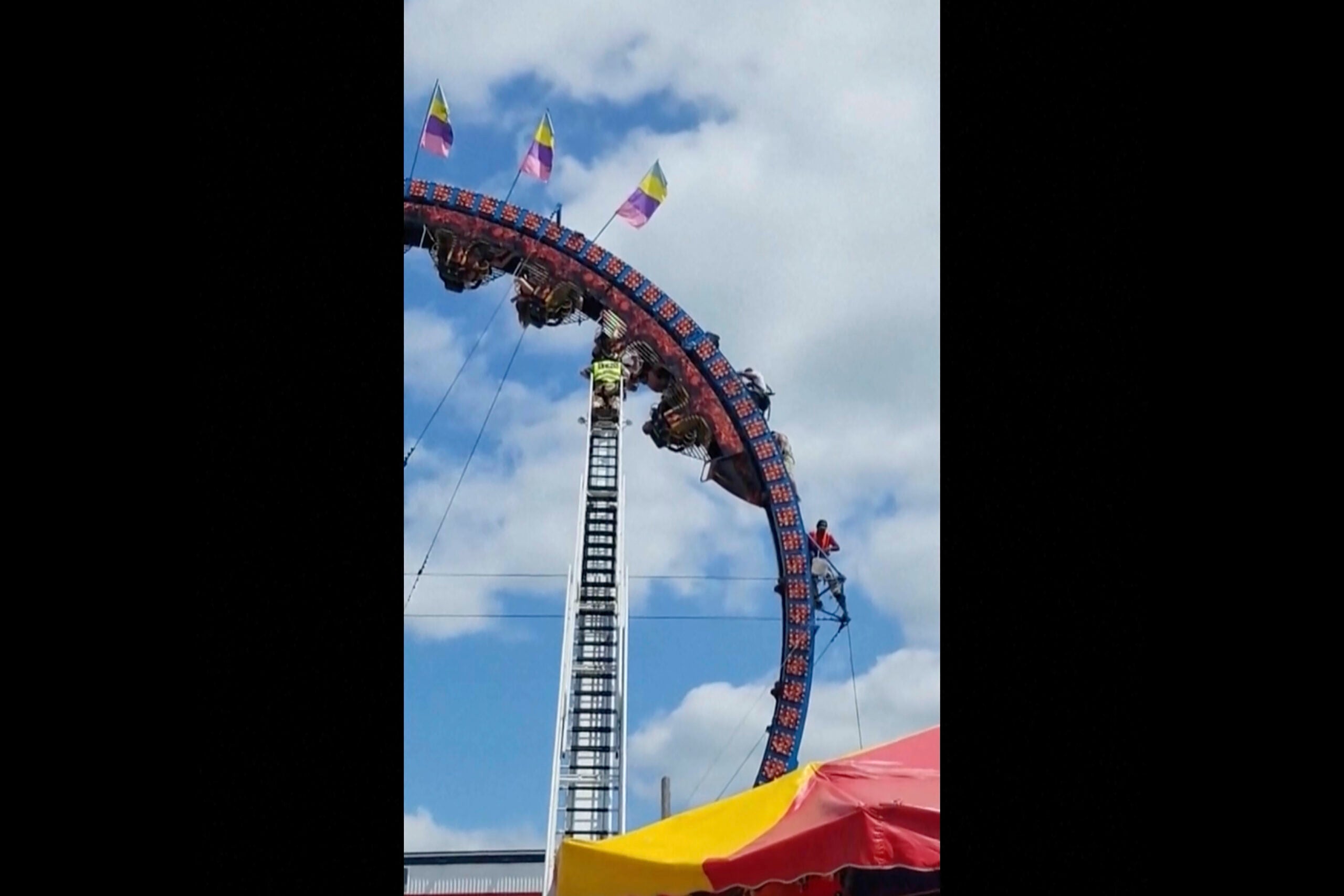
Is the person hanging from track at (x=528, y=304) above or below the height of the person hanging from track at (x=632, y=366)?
above

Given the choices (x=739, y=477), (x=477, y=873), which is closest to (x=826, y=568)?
(x=739, y=477)

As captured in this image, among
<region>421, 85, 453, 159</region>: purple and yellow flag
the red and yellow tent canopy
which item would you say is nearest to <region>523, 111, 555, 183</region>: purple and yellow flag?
<region>421, 85, 453, 159</region>: purple and yellow flag

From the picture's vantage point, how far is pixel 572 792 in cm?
1496

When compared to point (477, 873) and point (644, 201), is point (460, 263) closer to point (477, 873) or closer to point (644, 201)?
point (644, 201)

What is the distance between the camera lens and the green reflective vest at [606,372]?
1730 cm

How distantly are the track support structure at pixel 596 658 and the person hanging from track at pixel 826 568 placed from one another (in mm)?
1924

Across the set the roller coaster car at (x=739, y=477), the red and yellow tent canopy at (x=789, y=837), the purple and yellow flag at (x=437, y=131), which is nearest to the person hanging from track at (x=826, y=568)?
the roller coaster car at (x=739, y=477)

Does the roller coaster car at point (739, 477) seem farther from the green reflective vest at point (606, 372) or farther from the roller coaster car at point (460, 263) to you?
the roller coaster car at point (460, 263)

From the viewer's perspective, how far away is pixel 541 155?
16.6 m

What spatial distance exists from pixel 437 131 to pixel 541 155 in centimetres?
111
